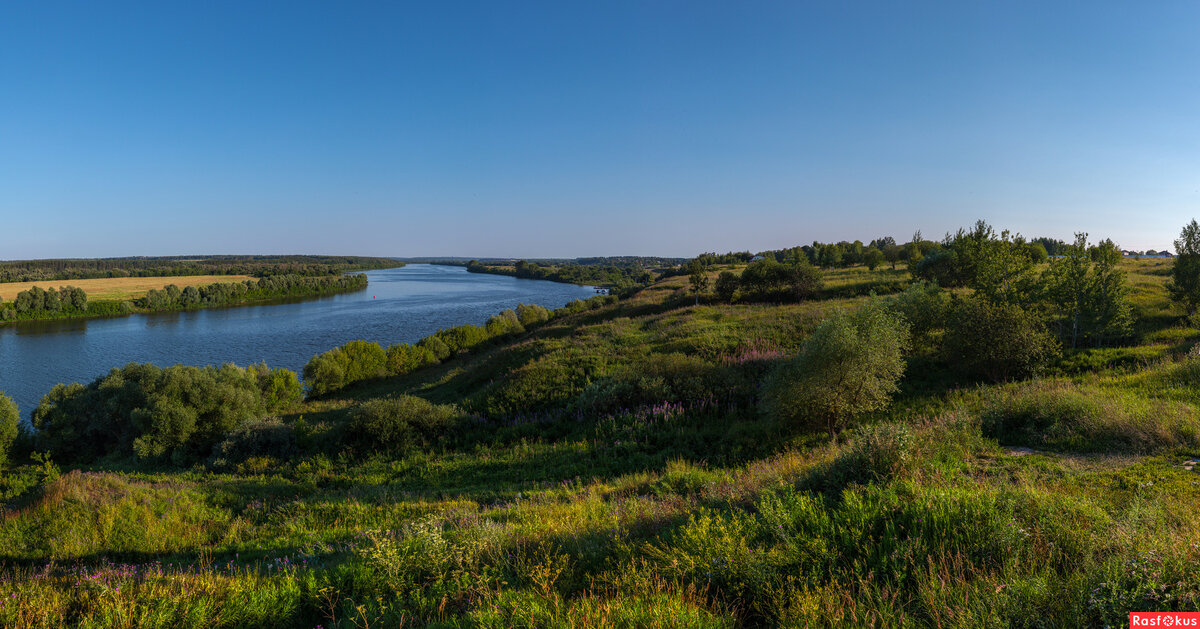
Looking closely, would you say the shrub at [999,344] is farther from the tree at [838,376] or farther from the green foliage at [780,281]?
the green foliage at [780,281]

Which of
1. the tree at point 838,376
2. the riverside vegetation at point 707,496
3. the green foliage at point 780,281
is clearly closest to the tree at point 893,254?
the green foliage at point 780,281

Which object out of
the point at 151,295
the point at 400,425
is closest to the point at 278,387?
the point at 400,425

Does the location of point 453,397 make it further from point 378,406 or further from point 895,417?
point 895,417

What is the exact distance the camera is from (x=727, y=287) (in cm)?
3703

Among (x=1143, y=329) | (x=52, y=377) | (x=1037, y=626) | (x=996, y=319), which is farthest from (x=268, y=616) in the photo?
(x=52, y=377)

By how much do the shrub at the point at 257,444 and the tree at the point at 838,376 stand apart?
13.9 meters

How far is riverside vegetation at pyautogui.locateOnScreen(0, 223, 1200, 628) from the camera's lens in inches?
138

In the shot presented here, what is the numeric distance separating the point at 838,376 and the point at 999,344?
6.00 meters

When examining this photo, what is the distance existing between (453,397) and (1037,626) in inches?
809

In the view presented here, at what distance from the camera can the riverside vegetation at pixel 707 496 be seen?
3.51 m

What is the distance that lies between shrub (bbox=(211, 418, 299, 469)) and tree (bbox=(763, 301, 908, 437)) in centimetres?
1391

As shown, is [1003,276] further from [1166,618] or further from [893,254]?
[893,254]

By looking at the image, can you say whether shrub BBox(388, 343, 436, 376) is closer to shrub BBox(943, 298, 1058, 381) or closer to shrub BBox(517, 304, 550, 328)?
shrub BBox(517, 304, 550, 328)

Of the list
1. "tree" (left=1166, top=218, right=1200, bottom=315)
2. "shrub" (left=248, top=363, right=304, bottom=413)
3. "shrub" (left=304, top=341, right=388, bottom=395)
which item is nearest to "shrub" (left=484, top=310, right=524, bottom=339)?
"shrub" (left=304, top=341, right=388, bottom=395)
